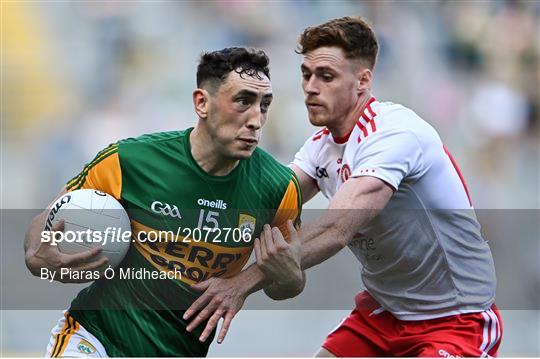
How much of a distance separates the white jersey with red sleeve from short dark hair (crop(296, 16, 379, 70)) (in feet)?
0.84

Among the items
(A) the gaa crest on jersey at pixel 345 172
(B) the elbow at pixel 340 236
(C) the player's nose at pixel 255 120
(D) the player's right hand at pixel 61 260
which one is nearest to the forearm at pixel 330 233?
(B) the elbow at pixel 340 236

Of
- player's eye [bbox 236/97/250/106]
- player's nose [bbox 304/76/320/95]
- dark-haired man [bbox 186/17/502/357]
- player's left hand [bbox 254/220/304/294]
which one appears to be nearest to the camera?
player's left hand [bbox 254/220/304/294]

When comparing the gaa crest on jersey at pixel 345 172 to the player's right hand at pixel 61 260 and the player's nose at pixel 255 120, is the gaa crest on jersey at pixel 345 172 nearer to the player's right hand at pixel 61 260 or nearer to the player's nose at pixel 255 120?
the player's nose at pixel 255 120

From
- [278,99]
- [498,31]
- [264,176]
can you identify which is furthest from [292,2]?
[264,176]

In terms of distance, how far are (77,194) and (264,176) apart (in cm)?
86

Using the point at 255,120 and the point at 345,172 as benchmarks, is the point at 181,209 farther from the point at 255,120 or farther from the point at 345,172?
the point at 345,172

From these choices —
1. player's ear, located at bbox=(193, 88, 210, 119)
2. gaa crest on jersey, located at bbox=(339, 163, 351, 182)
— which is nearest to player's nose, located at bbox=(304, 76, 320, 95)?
gaa crest on jersey, located at bbox=(339, 163, 351, 182)

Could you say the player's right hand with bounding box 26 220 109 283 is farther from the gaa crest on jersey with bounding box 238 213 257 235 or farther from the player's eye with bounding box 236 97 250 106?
the player's eye with bounding box 236 97 250 106

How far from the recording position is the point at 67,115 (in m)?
8.02

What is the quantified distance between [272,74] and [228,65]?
168 inches

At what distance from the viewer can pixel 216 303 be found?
3963mm

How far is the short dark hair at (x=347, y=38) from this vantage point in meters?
4.41

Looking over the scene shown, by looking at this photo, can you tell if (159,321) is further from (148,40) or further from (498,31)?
(498,31)

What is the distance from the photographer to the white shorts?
12.9 feet
